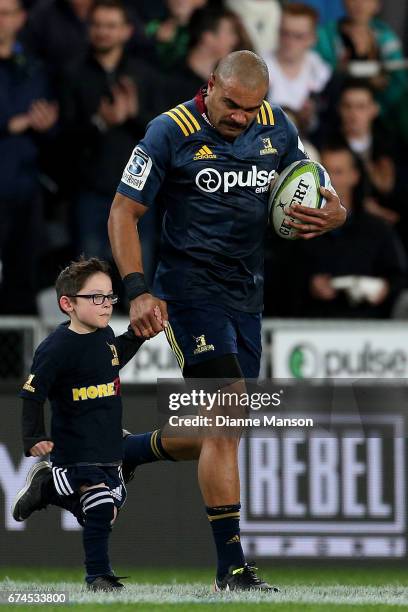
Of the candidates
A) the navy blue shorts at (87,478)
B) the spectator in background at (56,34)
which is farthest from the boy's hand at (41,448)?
the spectator in background at (56,34)

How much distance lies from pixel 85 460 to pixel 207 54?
541cm


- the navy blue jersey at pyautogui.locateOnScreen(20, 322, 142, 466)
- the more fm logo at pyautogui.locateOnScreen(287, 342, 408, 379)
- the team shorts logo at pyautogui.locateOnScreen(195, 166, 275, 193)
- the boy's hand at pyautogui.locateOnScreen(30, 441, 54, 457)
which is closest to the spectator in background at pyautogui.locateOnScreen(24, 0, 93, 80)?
the more fm logo at pyautogui.locateOnScreen(287, 342, 408, 379)

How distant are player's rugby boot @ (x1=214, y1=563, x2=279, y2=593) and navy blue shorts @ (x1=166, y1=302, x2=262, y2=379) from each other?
0.92 metres

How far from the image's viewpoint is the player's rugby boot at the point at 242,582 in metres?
6.04

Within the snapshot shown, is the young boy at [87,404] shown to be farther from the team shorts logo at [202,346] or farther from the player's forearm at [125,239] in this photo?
the team shorts logo at [202,346]

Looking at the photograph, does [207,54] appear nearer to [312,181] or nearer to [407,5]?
[407,5]

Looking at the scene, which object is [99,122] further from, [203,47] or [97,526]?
[97,526]

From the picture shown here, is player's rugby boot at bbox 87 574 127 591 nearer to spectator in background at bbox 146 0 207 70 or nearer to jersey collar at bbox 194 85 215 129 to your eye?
jersey collar at bbox 194 85 215 129

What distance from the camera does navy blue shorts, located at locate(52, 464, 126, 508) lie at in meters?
6.09

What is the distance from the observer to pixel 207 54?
10.8 m

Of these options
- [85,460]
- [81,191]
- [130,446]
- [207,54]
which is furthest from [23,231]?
[85,460]

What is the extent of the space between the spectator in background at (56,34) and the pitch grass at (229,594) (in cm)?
457

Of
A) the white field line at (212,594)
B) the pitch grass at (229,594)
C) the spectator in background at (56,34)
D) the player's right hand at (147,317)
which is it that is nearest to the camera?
the pitch grass at (229,594)

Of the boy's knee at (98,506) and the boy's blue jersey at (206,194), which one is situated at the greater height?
the boy's blue jersey at (206,194)
